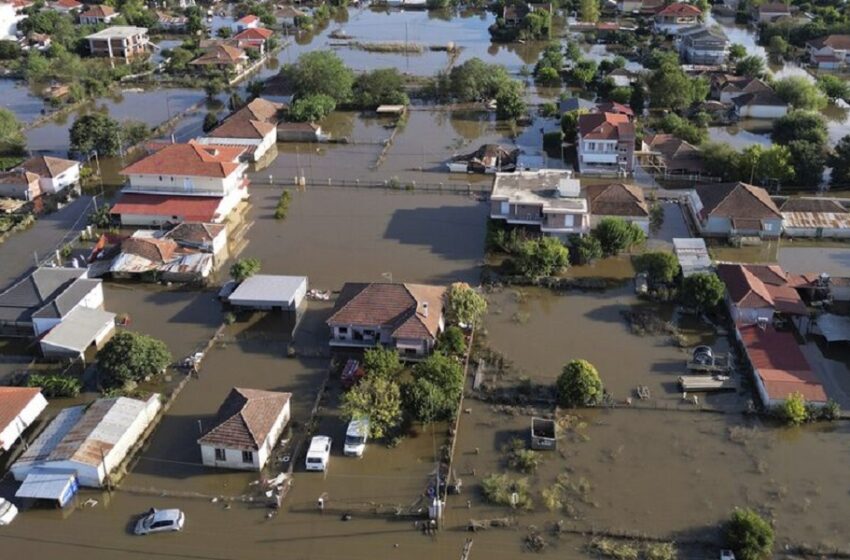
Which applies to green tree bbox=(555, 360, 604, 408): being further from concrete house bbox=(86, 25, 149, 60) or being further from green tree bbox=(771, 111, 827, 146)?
concrete house bbox=(86, 25, 149, 60)

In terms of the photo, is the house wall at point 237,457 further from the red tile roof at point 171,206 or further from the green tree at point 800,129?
the green tree at point 800,129

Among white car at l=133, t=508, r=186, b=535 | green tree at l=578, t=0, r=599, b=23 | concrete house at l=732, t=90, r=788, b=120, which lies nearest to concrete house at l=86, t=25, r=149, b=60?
green tree at l=578, t=0, r=599, b=23

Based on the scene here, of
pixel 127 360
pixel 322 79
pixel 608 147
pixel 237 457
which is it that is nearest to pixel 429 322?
pixel 237 457

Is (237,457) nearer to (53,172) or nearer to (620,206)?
(620,206)

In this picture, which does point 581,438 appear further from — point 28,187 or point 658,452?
point 28,187

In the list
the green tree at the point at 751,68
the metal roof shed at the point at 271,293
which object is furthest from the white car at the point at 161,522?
the green tree at the point at 751,68

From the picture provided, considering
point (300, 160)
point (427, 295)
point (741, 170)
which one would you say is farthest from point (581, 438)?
point (300, 160)

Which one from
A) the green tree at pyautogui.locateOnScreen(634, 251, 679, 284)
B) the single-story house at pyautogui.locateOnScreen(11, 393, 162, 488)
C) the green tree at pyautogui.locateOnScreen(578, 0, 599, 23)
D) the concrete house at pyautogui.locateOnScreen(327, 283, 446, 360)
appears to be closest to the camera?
the single-story house at pyautogui.locateOnScreen(11, 393, 162, 488)
